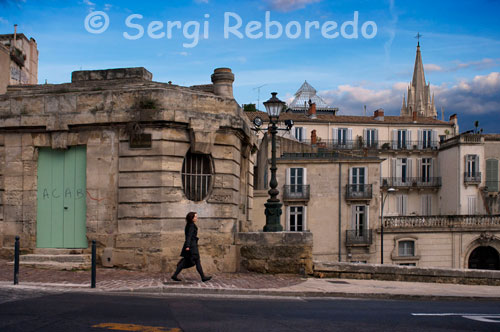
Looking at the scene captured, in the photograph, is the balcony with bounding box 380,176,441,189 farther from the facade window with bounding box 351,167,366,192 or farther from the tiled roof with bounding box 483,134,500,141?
the facade window with bounding box 351,167,366,192

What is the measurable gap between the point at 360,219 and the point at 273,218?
Answer: 2689 centimetres

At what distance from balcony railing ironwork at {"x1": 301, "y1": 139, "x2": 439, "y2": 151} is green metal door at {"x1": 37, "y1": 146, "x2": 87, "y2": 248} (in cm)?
4405

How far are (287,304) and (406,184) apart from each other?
163ft

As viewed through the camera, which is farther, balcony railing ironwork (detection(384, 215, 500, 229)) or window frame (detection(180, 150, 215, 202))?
balcony railing ironwork (detection(384, 215, 500, 229))

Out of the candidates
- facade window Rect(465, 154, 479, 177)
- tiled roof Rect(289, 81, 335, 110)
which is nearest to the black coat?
facade window Rect(465, 154, 479, 177)

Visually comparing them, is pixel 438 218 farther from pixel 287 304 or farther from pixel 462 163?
pixel 287 304

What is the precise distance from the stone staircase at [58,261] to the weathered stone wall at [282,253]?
376 centimetres

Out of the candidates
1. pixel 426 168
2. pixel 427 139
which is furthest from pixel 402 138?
pixel 426 168

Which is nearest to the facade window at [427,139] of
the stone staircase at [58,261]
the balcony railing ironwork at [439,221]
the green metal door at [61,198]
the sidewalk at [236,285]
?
the balcony railing ironwork at [439,221]

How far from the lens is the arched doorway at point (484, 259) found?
4144 centimetres

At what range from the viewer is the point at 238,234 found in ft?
43.4

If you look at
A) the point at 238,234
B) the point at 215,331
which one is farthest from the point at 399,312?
the point at 238,234

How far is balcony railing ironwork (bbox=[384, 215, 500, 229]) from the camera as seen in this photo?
1556 inches

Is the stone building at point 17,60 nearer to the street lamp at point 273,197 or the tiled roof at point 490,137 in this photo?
the street lamp at point 273,197
